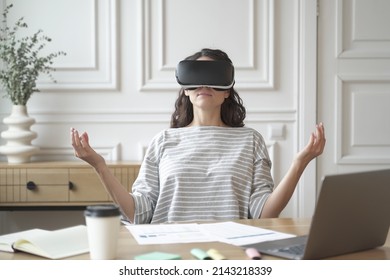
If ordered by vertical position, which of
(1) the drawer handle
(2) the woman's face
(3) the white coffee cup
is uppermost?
(2) the woman's face

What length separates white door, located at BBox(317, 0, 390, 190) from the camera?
2.99m

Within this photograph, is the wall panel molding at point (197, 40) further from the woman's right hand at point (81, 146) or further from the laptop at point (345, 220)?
the laptop at point (345, 220)

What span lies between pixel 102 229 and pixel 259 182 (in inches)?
35.3

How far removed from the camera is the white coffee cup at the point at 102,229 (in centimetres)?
100

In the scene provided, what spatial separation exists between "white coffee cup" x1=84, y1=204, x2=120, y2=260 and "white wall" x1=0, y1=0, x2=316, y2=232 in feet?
6.39

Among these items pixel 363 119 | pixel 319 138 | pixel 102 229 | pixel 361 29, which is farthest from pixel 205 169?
pixel 361 29

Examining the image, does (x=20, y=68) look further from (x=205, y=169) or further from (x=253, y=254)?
(x=253, y=254)

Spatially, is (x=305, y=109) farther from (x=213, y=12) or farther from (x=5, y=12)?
(x=5, y=12)

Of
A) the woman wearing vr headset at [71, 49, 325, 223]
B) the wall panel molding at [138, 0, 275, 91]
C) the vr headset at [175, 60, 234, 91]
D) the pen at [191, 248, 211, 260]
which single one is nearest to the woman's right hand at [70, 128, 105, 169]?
the woman wearing vr headset at [71, 49, 325, 223]

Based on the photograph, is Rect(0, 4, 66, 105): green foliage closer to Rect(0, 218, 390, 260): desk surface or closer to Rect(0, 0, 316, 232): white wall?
Rect(0, 0, 316, 232): white wall

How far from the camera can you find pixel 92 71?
2.98 metres

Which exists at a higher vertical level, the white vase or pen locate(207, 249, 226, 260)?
the white vase

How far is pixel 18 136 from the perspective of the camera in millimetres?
2777

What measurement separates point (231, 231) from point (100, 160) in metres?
0.45
